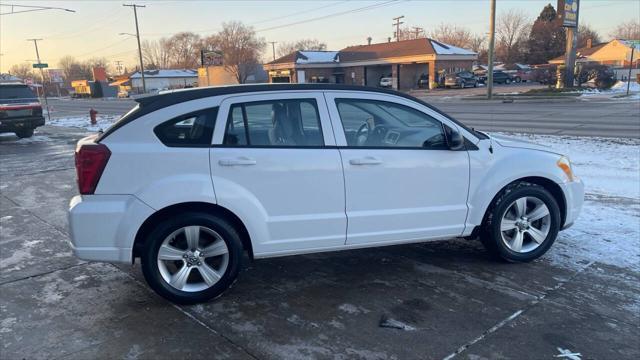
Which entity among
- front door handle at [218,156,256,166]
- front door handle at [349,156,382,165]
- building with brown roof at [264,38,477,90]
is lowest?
front door handle at [349,156,382,165]

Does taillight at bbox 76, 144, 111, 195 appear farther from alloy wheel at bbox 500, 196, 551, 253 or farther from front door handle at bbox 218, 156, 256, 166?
alloy wheel at bbox 500, 196, 551, 253

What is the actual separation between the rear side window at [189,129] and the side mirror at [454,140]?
2055mm

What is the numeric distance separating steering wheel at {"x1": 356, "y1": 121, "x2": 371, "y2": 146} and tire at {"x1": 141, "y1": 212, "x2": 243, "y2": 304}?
130 centimetres

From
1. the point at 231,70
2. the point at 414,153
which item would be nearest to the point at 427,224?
the point at 414,153

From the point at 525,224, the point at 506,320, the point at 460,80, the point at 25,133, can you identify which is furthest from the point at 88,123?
the point at 460,80

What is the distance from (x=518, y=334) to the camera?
343 cm

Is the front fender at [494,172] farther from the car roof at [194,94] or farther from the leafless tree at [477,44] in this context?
the leafless tree at [477,44]

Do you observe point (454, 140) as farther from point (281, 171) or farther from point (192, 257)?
point (192, 257)

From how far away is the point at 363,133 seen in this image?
4234mm

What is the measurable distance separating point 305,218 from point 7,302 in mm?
2630

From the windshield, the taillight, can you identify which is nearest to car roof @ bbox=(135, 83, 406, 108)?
the taillight

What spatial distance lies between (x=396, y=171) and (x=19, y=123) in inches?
647

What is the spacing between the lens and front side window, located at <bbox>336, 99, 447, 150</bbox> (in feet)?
13.8

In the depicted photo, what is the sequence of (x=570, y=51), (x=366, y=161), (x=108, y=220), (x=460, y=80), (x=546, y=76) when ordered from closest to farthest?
(x=108, y=220)
(x=366, y=161)
(x=570, y=51)
(x=546, y=76)
(x=460, y=80)
